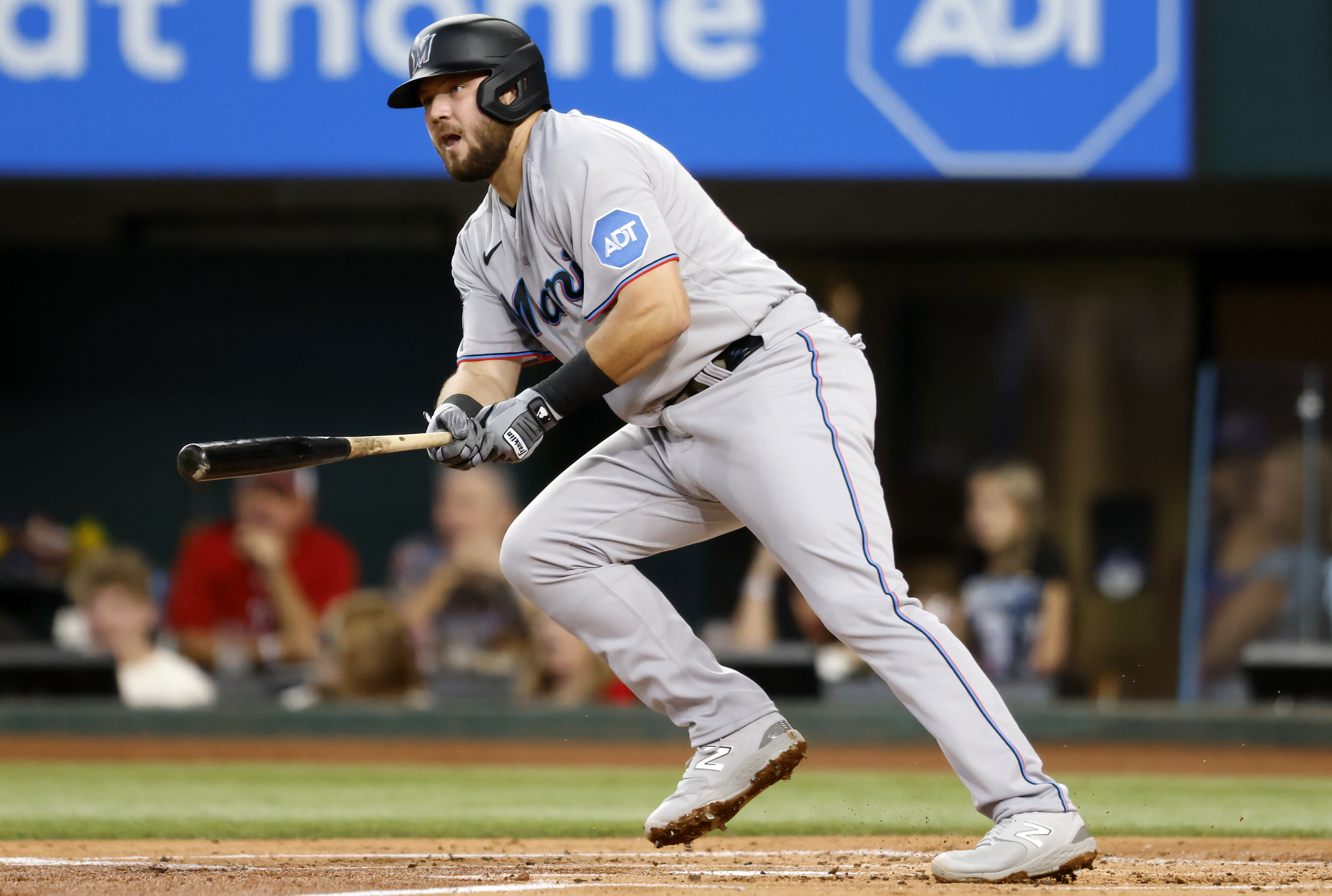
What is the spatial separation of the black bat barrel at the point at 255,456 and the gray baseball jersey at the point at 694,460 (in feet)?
1.39

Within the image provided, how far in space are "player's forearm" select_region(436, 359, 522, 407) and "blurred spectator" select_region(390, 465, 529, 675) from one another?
3.68 metres

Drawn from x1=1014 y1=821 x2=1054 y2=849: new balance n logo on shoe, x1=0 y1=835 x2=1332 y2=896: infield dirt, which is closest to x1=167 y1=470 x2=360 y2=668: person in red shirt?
x1=0 y1=835 x2=1332 y2=896: infield dirt

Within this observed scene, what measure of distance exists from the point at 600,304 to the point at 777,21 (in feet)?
16.6

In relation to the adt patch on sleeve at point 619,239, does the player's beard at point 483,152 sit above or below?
above

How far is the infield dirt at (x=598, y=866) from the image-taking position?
307 cm

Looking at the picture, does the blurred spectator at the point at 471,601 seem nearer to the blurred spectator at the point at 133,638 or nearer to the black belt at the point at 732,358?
the blurred spectator at the point at 133,638

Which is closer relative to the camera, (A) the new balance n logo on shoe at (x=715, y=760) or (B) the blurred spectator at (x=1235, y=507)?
(A) the new balance n logo on shoe at (x=715, y=760)

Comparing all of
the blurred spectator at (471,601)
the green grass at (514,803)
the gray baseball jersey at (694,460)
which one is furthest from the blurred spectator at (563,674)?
the gray baseball jersey at (694,460)

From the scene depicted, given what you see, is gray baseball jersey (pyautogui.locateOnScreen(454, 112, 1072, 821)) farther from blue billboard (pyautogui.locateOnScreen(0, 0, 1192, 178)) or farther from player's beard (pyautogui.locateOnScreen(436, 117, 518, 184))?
blue billboard (pyautogui.locateOnScreen(0, 0, 1192, 178))

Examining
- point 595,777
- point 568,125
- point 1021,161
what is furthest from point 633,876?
point 1021,161

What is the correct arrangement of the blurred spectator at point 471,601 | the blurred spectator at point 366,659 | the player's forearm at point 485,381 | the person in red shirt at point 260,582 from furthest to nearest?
the person in red shirt at point 260,582 < the blurred spectator at point 471,601 < the blurred spectator at point 366,659 < the player's forearm at point 485,381

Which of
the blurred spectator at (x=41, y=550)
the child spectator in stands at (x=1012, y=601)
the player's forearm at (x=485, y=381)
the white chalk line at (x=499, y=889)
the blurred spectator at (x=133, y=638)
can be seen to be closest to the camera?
the white chalk line at (x=499, y=889)

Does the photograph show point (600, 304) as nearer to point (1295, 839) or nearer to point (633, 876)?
point (633, 876)

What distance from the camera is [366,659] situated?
263 inches
